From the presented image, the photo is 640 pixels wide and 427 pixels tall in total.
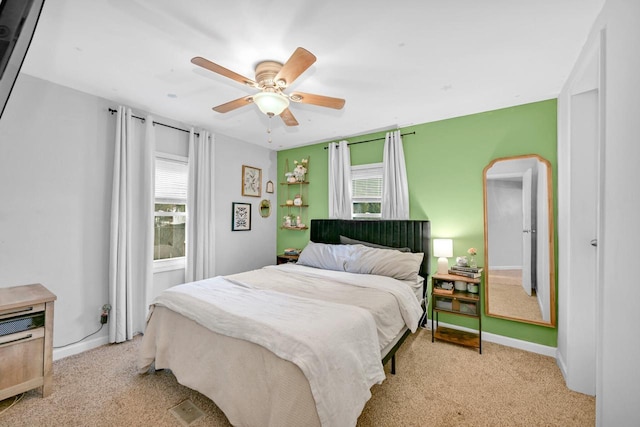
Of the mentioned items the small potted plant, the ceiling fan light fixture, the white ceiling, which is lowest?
the small potted plant

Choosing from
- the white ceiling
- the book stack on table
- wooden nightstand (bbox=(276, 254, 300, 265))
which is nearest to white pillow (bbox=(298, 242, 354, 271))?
wooden nightstand (bbox=(276, 254, 300, 265))

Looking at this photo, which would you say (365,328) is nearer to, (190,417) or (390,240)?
(190,417)

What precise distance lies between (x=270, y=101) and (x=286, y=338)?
1.69 metres

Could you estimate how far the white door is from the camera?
9.53 feet

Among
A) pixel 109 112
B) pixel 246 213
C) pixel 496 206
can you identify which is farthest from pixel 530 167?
pixel 109 112

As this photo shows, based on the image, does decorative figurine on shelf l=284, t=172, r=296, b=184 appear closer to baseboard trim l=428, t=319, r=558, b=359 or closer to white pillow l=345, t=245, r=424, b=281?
white pillow l=345, t=245, r=424, b=281

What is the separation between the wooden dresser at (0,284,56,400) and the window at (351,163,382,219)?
3.42 m

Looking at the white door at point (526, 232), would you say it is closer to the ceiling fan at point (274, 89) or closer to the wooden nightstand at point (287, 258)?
the ceiling fan at point (274, 89)

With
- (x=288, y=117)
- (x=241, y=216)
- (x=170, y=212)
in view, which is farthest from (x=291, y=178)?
(x=288, y=117)

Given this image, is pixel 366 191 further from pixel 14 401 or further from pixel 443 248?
pixel 14 401

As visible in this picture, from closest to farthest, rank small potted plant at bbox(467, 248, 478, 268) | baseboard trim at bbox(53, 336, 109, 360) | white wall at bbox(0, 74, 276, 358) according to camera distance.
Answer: white wall at bbox(0, 74, 276, 358) < baseboard trim at bbox(53, 336, 109, 360) < small potted plant at bbox(467, 248, 478, 268)

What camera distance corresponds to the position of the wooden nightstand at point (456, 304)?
2900 millimetres

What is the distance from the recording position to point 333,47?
1989 millimetres

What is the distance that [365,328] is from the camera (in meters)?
1.81
